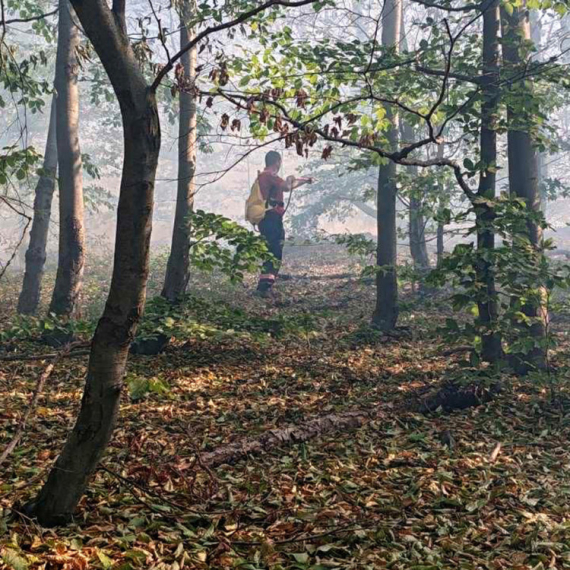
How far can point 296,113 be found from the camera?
5785 millimetres

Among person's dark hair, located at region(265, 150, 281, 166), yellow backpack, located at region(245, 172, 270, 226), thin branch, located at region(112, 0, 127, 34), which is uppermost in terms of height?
person's dark hair, located at region(265, 150, 281, 166)

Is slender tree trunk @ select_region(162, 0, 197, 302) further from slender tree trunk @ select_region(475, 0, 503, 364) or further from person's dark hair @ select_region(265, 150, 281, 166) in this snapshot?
person's dark hair @ select_region(265, 150, 281, 166)

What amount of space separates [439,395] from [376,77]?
12.2 feet

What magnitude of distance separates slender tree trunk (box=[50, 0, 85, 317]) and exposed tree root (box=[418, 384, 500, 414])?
462cm

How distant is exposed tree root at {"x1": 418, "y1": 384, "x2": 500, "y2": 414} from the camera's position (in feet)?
19.6

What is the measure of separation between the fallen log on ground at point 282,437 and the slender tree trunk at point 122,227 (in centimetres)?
139

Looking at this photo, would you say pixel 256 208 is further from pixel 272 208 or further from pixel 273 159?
pixel 273 159

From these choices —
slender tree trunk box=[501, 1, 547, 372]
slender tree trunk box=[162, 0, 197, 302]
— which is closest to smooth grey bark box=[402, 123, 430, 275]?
slender tree trunk box=[501, 1, 547, 372]

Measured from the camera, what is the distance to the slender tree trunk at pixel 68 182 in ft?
25.5

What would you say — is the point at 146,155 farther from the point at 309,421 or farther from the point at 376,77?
the point at 376,77

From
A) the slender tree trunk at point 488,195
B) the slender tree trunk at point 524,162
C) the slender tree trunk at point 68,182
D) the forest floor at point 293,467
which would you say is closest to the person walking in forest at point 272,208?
the forest floor at point 293,467

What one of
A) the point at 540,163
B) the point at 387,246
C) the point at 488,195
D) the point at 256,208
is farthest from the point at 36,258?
the point at 540,163

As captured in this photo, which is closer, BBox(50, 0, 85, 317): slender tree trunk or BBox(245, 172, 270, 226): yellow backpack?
BBox(50, 0, 85, 317): slender tree trunk

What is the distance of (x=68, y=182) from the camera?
7.88 metres
